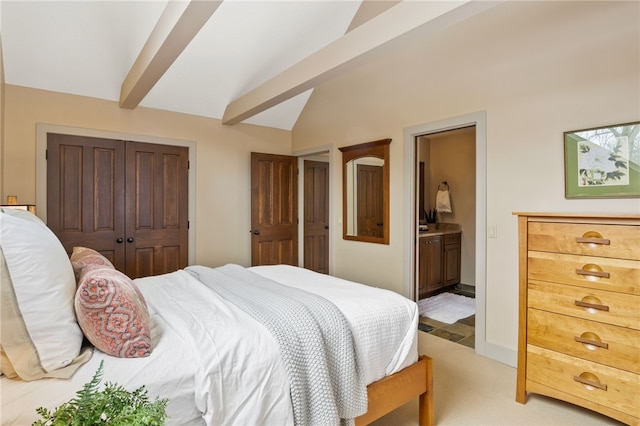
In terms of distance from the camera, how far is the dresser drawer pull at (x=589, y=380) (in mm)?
2001

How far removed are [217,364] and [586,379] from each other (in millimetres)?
2189

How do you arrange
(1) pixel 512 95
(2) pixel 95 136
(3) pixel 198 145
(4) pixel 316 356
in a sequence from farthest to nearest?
(3) pixel 198 145 < (2) pixel 95 136 < (1) pixel 512 95 < (4) pixel 316 356

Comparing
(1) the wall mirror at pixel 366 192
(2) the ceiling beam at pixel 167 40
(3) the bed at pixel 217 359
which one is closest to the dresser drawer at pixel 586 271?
(3) the bed at pixel 217 359

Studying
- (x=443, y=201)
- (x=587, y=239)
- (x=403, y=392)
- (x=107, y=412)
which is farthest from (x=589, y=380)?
(x=443, y=201)

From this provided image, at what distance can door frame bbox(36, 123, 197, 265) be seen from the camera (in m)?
3.31

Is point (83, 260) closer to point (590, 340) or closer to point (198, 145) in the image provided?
point (198, 145)

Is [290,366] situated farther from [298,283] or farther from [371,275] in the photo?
[371,275]

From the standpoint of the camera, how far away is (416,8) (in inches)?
77.8

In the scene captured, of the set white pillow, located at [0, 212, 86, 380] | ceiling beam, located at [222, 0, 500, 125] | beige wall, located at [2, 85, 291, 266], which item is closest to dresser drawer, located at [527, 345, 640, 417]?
ceiling beam, located at [222, 0, 500, 125]

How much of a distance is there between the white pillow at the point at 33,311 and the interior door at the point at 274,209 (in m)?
3.38

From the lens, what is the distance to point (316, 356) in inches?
61.9

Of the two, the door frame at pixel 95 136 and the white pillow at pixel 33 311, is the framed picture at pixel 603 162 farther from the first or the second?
the door frame at pixel 95 136

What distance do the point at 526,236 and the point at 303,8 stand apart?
3021mm

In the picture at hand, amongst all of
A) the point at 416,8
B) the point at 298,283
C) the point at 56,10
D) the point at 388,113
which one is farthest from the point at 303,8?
the point at 298,283
